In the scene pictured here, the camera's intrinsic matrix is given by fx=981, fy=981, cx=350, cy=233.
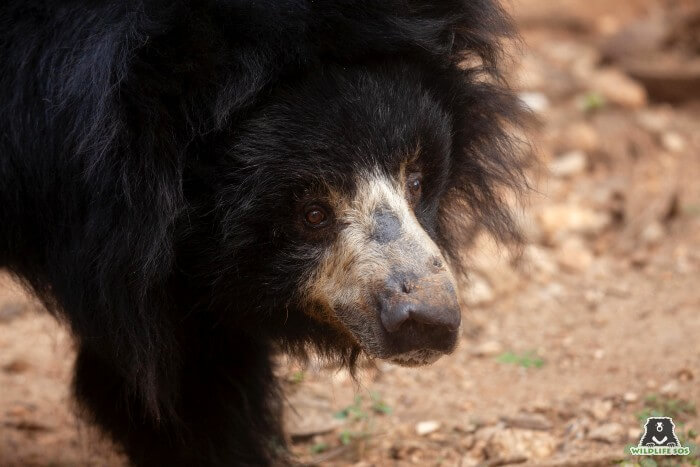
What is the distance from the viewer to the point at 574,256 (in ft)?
19.1

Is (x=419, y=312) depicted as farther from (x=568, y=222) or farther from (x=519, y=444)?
(x=568, y=222)

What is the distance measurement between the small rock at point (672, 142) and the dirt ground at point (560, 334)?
0.01m

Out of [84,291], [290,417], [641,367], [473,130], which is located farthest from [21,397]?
[641,367]

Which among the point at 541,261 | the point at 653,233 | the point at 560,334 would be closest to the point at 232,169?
the point at 560,334

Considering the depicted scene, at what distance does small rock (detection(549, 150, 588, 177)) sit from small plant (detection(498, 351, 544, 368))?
199 centimetres

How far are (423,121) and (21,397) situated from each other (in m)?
2.62

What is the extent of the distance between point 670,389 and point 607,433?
458 mm

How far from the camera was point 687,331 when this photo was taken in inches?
184

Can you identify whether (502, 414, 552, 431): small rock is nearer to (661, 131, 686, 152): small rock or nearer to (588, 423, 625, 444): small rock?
(588, 423, 625, 444): small rock

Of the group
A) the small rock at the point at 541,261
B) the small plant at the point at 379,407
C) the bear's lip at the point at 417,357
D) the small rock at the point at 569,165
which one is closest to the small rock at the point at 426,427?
the small plant at the point at 379,407

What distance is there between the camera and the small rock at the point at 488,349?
4.95 meters

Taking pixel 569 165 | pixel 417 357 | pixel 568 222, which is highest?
pixel 569 165

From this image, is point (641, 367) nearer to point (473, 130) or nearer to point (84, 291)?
point (473, 130)

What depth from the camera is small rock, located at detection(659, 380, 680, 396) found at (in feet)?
13.0
